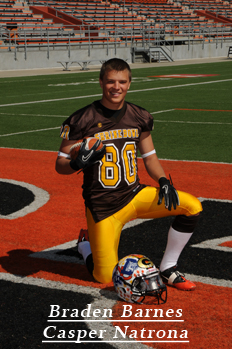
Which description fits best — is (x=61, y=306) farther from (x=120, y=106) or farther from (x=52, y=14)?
(x=52, y=14)

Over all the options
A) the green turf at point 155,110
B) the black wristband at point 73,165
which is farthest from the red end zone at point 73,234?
the green turf at point 155,110

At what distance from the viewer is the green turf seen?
34.3 feet

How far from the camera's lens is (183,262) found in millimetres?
4684

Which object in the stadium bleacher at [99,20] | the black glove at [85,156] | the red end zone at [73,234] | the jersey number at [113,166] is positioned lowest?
the stadium bleacher at [99,20]

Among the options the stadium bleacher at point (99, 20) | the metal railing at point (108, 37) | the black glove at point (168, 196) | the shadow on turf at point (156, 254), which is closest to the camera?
the black glove at point (168, 196)

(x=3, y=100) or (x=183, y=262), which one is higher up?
(x=183, y=262)

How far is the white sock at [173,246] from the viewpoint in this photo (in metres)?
4.24

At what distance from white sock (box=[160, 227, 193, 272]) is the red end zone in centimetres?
22

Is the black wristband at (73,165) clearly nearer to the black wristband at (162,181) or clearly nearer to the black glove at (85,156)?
the black glove at (85,156)

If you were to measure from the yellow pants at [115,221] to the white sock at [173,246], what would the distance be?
0.16 meters

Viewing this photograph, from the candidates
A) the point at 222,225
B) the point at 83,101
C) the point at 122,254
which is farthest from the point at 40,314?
the point at 83,101

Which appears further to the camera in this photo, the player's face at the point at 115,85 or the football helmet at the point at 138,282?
the player's face at the point at 115,85

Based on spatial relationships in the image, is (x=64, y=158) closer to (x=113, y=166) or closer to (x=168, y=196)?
(x=113, y=166)

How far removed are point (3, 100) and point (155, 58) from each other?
25330 millimetres
